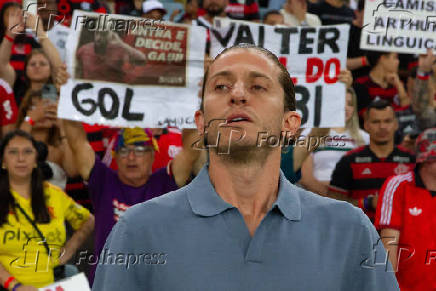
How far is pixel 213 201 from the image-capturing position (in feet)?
6.91

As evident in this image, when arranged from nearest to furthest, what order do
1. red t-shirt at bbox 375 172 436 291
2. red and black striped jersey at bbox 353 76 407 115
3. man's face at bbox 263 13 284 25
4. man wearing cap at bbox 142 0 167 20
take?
red t-shirt at bbox 375 172 436 291
red and black striped jersey at bbox 353 76 407 115
man wearing cap at bbox 142 0 167 20
man's face at bbox 263 13 284 25

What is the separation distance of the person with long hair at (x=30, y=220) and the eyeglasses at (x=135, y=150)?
507mm

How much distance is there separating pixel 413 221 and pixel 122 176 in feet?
6.54

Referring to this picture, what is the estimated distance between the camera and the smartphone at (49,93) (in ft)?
20.5

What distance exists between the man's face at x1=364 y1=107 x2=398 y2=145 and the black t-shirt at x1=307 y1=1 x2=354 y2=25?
2.40 metres

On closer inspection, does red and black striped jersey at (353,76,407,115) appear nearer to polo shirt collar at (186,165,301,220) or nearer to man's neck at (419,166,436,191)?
man's neck at (419,166,436,191)

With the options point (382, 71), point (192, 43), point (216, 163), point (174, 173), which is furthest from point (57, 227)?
point (382, 71)

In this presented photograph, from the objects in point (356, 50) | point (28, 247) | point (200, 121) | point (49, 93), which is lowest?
point (28, 247)

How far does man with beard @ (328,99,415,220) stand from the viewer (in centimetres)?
567

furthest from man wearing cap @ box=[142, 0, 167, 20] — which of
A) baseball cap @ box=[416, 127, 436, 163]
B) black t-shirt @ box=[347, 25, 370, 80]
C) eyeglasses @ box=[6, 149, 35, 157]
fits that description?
baseball cap @ box=[416, 127, 436, 163]

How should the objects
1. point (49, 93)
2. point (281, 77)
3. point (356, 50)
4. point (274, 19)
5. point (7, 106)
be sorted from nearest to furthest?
1. point (281, 77)
2. point (7, 106)
3. point (49, 93)
4. point (274, 19)
5. point (356, 50)

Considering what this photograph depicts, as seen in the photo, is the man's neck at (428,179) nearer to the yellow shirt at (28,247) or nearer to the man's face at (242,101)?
the yellow shirt at (28,247)

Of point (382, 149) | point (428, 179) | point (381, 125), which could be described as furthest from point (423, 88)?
point (428, 179)

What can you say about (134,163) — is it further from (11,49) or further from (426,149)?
(11,49)
